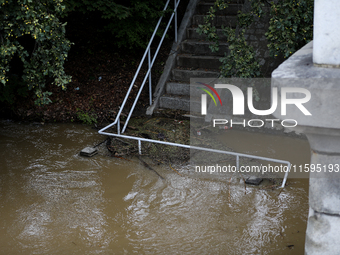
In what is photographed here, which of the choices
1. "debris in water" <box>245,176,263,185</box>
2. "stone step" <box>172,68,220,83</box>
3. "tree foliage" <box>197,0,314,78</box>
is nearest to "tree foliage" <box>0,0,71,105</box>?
"tree foliage" <box>197,0,314,78</box>

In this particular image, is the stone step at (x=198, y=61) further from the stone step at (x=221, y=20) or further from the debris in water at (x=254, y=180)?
the debris in water at (x=254, y=180)

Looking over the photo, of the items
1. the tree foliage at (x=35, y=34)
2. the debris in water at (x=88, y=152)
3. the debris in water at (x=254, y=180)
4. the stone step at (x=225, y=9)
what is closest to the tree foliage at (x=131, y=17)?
the stone step at (x=225, y=9)

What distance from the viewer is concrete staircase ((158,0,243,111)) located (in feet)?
24.6

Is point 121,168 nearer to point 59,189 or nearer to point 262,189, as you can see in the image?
point 59,189

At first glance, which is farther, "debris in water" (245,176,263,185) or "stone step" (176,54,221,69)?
"stone step" (176,54,221,69)

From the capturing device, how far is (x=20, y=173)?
524cm

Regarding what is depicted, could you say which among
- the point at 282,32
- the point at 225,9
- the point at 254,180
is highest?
the point at 225,9

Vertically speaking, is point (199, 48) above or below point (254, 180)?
above

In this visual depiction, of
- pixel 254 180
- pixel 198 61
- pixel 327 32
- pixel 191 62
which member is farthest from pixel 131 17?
pixel 327 32

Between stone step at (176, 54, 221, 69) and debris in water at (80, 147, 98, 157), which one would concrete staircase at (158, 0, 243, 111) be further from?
debris in water at (80, 147, 98, 157)

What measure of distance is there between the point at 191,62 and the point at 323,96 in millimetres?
6373

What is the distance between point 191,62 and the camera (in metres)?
7.84

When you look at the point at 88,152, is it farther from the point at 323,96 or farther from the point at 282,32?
the point at 323,96

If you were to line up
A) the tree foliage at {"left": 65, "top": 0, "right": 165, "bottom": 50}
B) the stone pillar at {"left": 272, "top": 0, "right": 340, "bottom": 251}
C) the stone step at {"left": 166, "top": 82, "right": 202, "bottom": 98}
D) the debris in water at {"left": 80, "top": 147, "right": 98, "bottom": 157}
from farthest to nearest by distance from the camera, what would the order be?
the stone step at {"left": 166, "top": 82, "right": 202, "bottom": 98}, the tree foliage at {"left": 65, "top": 0, "right": 165, "bottom": 50}, the debris in water at {"left": 80, "top": 147, "right": 98, "bottom": 157}, the stone pillar at {"left": 272, "top": 0, "right": 340, "bottom": 251}
